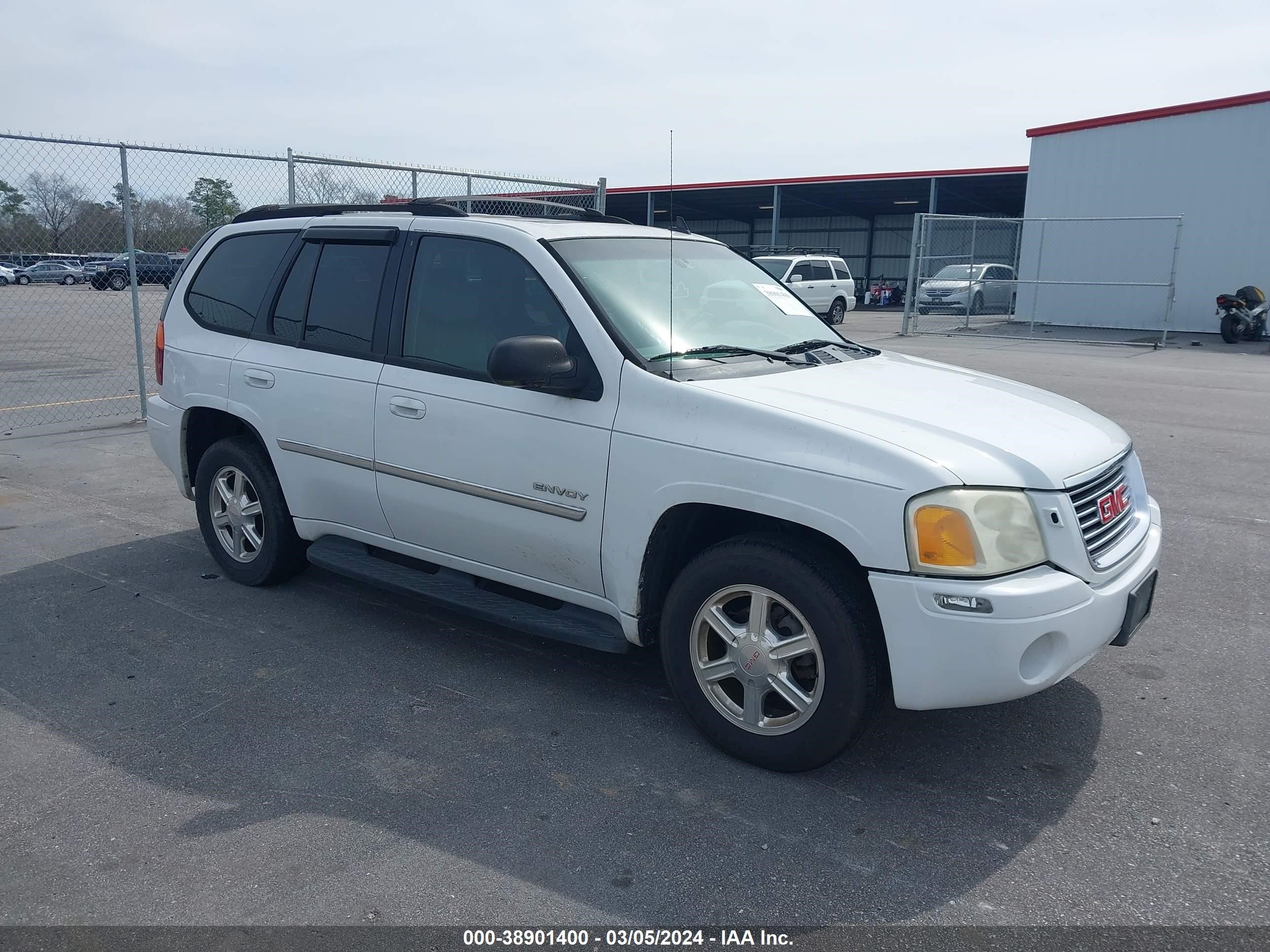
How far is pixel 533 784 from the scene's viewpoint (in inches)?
132

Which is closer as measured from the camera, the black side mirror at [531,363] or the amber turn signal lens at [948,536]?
the amber turn signal lens at [948,536]

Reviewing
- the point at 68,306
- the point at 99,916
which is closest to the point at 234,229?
the point at 99,916

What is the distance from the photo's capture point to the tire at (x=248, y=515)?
16.5ft

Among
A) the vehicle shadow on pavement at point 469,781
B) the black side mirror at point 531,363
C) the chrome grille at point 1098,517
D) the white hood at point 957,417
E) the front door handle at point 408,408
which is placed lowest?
the vehicle shadow on pavement at point 469,781

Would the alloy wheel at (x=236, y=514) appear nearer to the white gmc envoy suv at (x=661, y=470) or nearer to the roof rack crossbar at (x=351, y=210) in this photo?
the white gmc envoy suv at (x=661, y=470)

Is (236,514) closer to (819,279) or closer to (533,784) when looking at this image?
(533,784)

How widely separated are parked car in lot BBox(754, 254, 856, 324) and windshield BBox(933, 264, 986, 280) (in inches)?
115

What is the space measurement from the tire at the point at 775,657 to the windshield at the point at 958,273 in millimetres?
26548

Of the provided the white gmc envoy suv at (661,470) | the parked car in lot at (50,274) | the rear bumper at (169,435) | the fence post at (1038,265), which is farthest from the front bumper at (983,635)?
the fence post at (1038,265)

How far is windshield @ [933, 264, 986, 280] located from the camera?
1113 inches

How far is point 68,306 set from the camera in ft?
42.6

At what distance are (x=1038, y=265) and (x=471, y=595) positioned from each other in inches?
902

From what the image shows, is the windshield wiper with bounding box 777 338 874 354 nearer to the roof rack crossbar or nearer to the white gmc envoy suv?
the white gmc envoy suv

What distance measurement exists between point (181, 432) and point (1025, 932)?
4641mm
